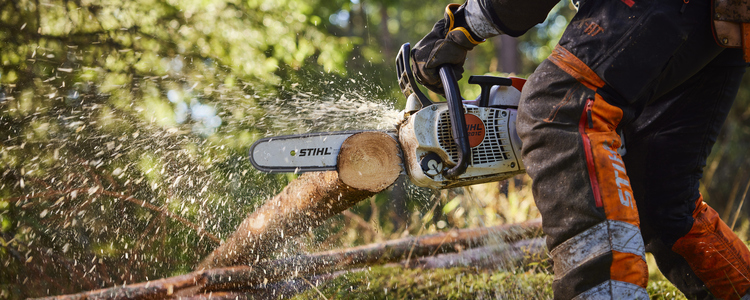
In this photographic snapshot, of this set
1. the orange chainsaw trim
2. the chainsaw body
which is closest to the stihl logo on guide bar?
the chainsaw body

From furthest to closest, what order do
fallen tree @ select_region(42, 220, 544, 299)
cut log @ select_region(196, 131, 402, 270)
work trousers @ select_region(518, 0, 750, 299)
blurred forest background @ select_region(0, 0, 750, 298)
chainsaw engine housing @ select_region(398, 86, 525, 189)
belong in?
blurred forest background @ select_region(0, 0, 750, 298), fallen tree @ select_region(42, 220, 544, 299), cut log @ select_region(196, 131, 402, 270), chainsaw engine housing @ select_region(398, 86, 525, 189), work trousers @ select_region(518, 0, 750, 299)

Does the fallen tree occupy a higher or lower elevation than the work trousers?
lower

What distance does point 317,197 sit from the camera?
1.99 meters

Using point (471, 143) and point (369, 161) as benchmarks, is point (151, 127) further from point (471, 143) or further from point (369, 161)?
point (471, 143)

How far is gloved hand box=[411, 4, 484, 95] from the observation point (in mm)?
1481

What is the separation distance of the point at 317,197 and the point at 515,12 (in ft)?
3.96

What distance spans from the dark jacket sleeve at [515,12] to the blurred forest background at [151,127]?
95cm

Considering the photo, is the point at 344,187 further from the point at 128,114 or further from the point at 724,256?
the point at 128,114

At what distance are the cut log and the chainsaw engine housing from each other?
0.51 ft

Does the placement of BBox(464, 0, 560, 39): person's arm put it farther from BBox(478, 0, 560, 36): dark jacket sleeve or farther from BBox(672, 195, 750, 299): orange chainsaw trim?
BBox(672, 195, 750, 299): orange chainsaw trim

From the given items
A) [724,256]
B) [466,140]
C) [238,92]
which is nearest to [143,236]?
[238,92]

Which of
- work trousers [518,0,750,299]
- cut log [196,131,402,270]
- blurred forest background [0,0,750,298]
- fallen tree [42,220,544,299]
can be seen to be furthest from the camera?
blurred forest background [0,0,750,298]

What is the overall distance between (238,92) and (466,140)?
363 cm

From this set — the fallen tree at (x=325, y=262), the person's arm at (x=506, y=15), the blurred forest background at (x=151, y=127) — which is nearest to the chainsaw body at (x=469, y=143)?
the person's arm at (x=506, y=15)
